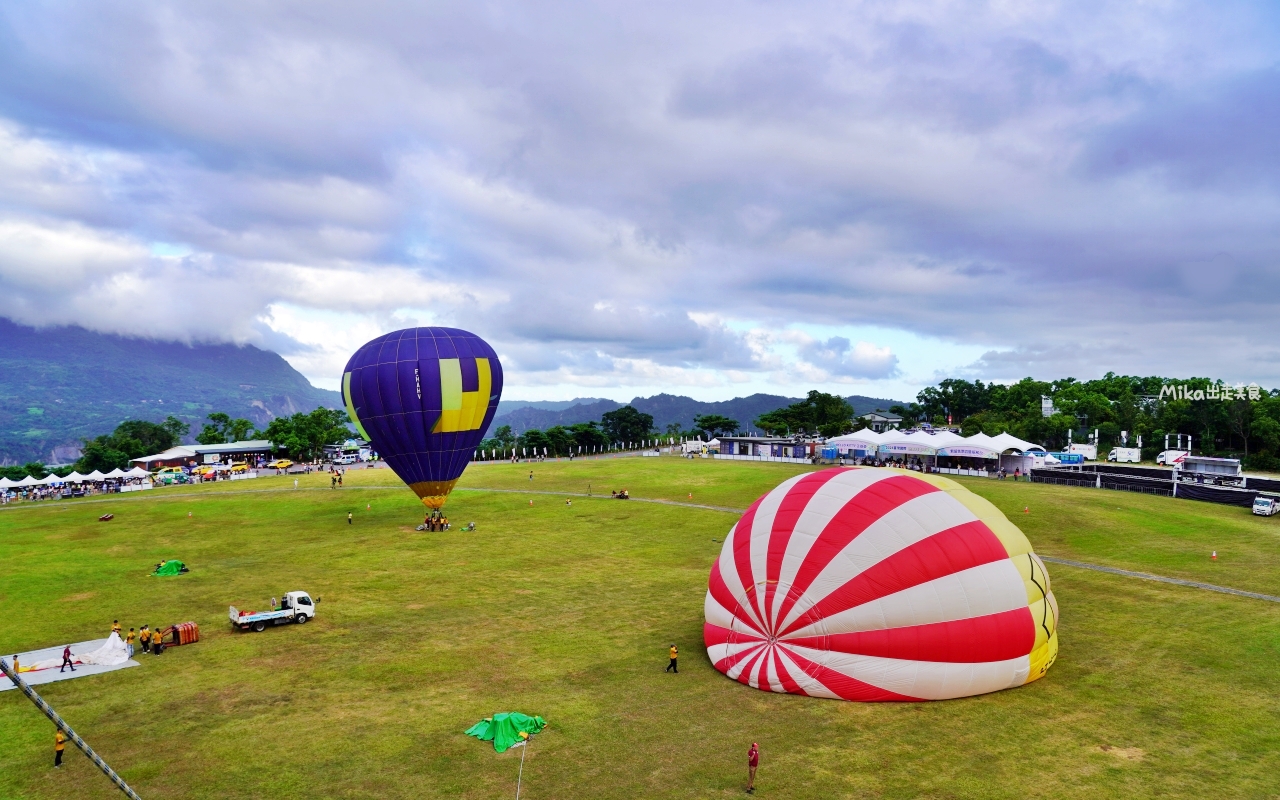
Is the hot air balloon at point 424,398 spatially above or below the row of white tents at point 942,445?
→ above

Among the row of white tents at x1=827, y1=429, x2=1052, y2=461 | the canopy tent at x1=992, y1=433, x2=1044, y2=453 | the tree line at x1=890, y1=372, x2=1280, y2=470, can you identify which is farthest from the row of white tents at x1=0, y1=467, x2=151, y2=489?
the tree line at x1=890, y1=372, x2=1280, y2=470

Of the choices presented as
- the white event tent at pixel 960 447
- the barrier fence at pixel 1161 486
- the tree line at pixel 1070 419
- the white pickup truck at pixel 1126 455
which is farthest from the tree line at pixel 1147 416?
the barrier fence at pixel 1161 486

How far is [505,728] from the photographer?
18766 millimetres

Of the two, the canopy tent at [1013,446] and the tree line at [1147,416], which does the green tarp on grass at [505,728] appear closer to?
the canopy tent at [1013,446]

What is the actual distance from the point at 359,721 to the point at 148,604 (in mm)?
19363

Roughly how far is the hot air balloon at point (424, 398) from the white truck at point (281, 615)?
58.4ft

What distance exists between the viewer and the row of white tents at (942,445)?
71250 mm

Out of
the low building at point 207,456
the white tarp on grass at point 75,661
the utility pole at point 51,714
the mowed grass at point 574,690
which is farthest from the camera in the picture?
the low building at point 207,456

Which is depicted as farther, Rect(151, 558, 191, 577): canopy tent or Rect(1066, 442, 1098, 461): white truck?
Rect(1066, 442, 1098, 461): white truck

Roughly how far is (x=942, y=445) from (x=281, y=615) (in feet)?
211

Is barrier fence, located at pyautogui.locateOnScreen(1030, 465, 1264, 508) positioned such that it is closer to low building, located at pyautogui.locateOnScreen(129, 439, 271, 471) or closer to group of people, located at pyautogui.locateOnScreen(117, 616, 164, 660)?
group of people, located at pyautogui.locateOnScreen(117, 616, 164, 660)

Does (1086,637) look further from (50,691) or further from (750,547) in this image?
(50,691)

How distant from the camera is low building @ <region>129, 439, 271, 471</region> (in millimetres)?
113125

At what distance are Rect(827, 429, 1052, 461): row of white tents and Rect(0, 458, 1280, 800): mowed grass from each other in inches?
1020
